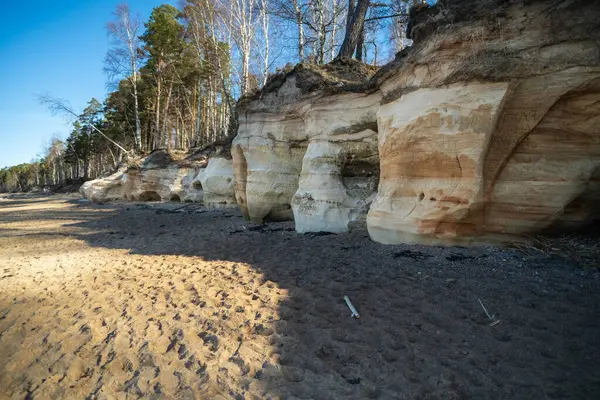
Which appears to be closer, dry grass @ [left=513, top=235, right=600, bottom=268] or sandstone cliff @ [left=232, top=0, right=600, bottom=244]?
dry grass @ [left=513, top=235, right=600, bottom=268]

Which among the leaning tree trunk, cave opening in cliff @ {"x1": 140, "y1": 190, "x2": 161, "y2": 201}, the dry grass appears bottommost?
the dry grass

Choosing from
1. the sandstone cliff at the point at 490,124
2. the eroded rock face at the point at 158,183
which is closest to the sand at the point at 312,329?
the sandstone cliff at the point at 490,124

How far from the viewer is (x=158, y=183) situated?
56.0 feet

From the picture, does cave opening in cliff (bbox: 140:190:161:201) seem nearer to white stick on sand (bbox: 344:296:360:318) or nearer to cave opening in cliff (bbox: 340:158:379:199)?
cave opening in cliff (bbox: 340:158:379:199)

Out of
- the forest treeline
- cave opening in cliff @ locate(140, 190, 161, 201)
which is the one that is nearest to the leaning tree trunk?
the forest treeline

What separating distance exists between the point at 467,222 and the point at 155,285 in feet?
14.8

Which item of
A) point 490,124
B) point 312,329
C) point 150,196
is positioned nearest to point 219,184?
point 150,196

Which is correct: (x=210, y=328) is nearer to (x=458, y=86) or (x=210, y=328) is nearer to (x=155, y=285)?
(x=155, y=285)

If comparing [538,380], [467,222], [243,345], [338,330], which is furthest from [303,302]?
[467,222]

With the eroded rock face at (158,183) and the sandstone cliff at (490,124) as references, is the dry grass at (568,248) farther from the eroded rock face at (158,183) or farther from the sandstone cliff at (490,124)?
the eroded rock face at (158,183)

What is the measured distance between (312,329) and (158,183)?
16448mm

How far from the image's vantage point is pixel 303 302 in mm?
3400

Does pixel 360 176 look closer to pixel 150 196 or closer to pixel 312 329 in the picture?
pixel 312 329

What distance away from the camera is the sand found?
2.23 m
